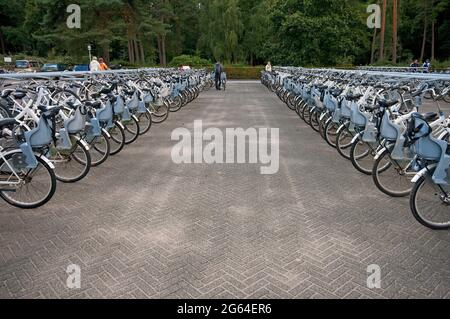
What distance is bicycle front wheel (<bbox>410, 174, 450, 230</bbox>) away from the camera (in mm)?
3859

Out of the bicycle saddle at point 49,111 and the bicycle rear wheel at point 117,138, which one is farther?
the bicycle rear wheel at point 117,138

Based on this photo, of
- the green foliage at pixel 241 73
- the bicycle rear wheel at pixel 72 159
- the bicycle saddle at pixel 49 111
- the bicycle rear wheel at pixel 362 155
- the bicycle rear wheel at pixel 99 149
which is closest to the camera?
the bicycle saddle at pixel 49 111

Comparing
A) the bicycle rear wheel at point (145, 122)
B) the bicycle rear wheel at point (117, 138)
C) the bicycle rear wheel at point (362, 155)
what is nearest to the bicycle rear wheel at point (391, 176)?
the bicycle rear wheel at point (362, 155)

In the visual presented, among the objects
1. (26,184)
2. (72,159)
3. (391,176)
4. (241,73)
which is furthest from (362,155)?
(241,73)

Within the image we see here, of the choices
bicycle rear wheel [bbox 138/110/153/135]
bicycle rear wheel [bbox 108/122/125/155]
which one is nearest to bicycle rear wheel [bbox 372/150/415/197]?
bicycle rear wheel [bbox 108/122/125/155]

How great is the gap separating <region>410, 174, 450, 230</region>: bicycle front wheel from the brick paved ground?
→ 138 millimetres

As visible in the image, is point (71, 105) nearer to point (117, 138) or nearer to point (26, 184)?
point (117, 138)

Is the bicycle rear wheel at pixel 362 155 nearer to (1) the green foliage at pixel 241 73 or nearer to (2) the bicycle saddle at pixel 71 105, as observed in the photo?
→ (2) the bicycle saddle at pixel 71 105

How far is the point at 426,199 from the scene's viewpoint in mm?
3977

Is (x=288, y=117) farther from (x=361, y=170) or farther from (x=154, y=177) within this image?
(x=154, y=177)

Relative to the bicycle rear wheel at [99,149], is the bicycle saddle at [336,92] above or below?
above

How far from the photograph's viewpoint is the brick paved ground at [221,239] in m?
2.93
